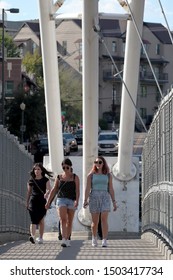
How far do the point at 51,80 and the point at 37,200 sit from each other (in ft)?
45.7

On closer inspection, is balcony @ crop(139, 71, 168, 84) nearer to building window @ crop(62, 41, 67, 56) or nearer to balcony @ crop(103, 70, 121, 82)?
balcony @ crop(103, 70, 121, 82)

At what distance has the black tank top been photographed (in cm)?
2039

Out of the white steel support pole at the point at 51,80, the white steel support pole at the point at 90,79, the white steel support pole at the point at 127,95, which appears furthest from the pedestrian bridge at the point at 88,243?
the white steel support pole at the point at 51,80

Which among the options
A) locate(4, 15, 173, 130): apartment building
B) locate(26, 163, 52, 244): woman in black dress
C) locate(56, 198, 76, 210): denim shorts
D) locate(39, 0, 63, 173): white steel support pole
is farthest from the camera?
locate(4, 15, 173, 130): apartment building

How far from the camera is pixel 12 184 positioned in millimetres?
26562

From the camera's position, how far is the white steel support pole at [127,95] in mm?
33644

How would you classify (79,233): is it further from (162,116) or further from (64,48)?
(64,48)

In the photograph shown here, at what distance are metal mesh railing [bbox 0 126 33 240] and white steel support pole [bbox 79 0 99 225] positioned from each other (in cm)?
256

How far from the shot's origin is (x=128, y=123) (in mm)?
35812

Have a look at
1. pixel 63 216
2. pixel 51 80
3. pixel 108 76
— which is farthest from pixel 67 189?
pixel 108 76

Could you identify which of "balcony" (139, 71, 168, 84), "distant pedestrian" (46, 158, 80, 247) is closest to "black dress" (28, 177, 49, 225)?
"distant pedestrian" (46, 158, 80, 247)

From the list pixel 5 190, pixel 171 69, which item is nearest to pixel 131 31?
pixel 5 190

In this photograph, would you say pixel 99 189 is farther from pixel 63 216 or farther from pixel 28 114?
pixel 28 114

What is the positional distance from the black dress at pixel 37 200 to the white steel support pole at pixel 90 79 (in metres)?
9.47
